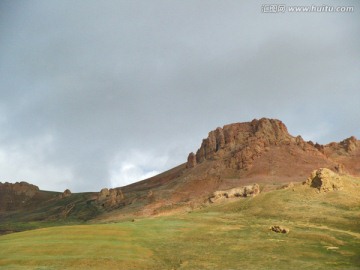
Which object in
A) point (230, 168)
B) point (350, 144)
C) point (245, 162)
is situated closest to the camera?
point (245, 162)

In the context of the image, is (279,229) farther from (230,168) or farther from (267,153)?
(267,153)

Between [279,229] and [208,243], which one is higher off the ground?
[279,229]

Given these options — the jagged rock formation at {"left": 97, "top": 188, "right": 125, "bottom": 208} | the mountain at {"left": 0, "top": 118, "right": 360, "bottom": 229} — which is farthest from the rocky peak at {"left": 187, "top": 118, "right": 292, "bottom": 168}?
the jagged rock formation at {"left": 97, "top": 188, "right": 125, "bottom": 208}

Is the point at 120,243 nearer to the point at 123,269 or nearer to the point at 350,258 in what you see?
the point at 123,269

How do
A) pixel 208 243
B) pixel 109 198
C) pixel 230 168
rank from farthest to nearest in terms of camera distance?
pixel 109 198 < pixel 230 168 < pixel 208 243

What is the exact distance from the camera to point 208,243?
41219mm

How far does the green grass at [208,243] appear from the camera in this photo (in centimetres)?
3262

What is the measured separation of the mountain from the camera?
388ft

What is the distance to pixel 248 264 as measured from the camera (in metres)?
32.3

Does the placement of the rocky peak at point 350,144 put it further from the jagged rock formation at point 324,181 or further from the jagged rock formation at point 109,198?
the jagged rock formation at point 109,198

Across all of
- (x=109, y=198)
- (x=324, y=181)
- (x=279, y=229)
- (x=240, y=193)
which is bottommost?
(x=279, y=229)

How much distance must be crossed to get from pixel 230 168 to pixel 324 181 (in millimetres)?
65159

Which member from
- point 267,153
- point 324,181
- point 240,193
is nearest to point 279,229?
point 324,181

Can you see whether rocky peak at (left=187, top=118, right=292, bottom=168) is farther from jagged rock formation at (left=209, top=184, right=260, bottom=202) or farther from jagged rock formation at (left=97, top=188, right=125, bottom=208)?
Result: jagged rock formation at (left=209, top=184, right=260, bottom=202)
